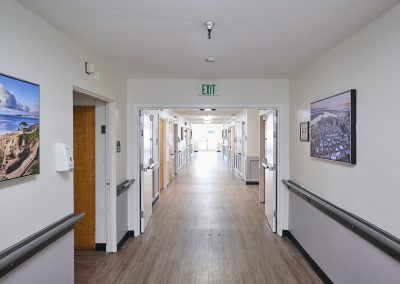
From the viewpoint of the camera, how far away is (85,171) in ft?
12.3

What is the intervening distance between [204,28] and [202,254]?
2.72 m

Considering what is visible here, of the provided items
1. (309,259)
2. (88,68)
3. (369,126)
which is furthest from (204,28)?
(309,259)

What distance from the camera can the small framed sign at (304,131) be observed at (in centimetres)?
345

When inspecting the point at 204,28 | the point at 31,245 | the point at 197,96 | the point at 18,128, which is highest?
the point at 204,28

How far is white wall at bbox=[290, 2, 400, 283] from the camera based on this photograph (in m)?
1.88

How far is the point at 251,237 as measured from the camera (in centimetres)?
425

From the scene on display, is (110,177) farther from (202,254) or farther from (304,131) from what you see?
(304,131)

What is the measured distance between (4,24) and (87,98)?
2043 millimetres

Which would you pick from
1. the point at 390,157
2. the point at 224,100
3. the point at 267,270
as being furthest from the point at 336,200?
the point at 224,100

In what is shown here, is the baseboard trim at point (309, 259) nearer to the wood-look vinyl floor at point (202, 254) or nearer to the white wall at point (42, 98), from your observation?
the wood-look vinyl floor at point (202, 254)

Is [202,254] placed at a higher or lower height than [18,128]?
lower

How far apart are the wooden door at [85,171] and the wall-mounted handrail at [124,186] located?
0.33 metres

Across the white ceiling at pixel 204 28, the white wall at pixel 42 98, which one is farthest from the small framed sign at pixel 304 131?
the white wall at pixel 42 98

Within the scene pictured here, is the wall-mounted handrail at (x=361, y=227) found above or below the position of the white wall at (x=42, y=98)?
below
